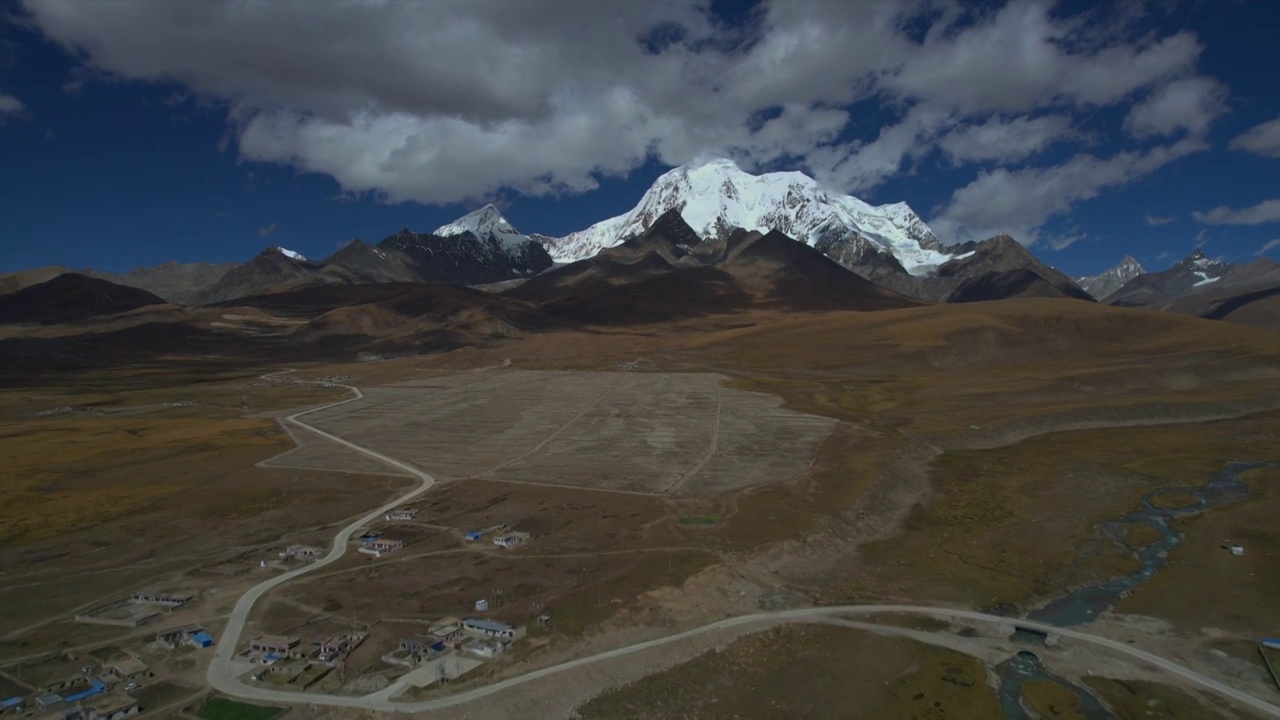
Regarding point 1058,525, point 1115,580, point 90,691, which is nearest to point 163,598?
point 90,691

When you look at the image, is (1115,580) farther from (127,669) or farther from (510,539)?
(127,669)

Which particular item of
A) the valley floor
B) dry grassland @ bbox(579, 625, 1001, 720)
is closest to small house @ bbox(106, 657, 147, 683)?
the valley floor

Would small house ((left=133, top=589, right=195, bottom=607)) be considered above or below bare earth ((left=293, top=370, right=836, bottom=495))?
below

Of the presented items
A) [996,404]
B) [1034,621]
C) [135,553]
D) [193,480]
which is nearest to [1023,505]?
[1034,621]

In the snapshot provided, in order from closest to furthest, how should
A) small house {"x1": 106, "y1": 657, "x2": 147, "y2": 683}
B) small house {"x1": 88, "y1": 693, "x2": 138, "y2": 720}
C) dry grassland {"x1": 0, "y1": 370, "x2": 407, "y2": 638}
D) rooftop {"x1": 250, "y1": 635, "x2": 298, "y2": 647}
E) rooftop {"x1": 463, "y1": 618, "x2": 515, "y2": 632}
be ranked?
small house {"x1": 88, "y1": 693, "x2": 138, "y2": 720} → small house {"x1": 106, "y1": 657, "x2": 147, "y2": 683} → rooftop {"x1": 250, "y1": 635, "x2": 298, "y2": 647} → rooftop {"x1": 463, "y1": 618, "x2": 515, "y2": 632} → dry grassland {"x1": 0, "y1": 370, "x2": 407, "y2": 638}

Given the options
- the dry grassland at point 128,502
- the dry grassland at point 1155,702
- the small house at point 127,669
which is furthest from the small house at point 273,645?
the dry grassland at point 1155,702

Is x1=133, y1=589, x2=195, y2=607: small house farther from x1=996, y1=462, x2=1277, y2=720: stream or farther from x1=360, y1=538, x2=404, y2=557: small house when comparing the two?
x1=996, y1=462, x2=1277, y2=720: stream
